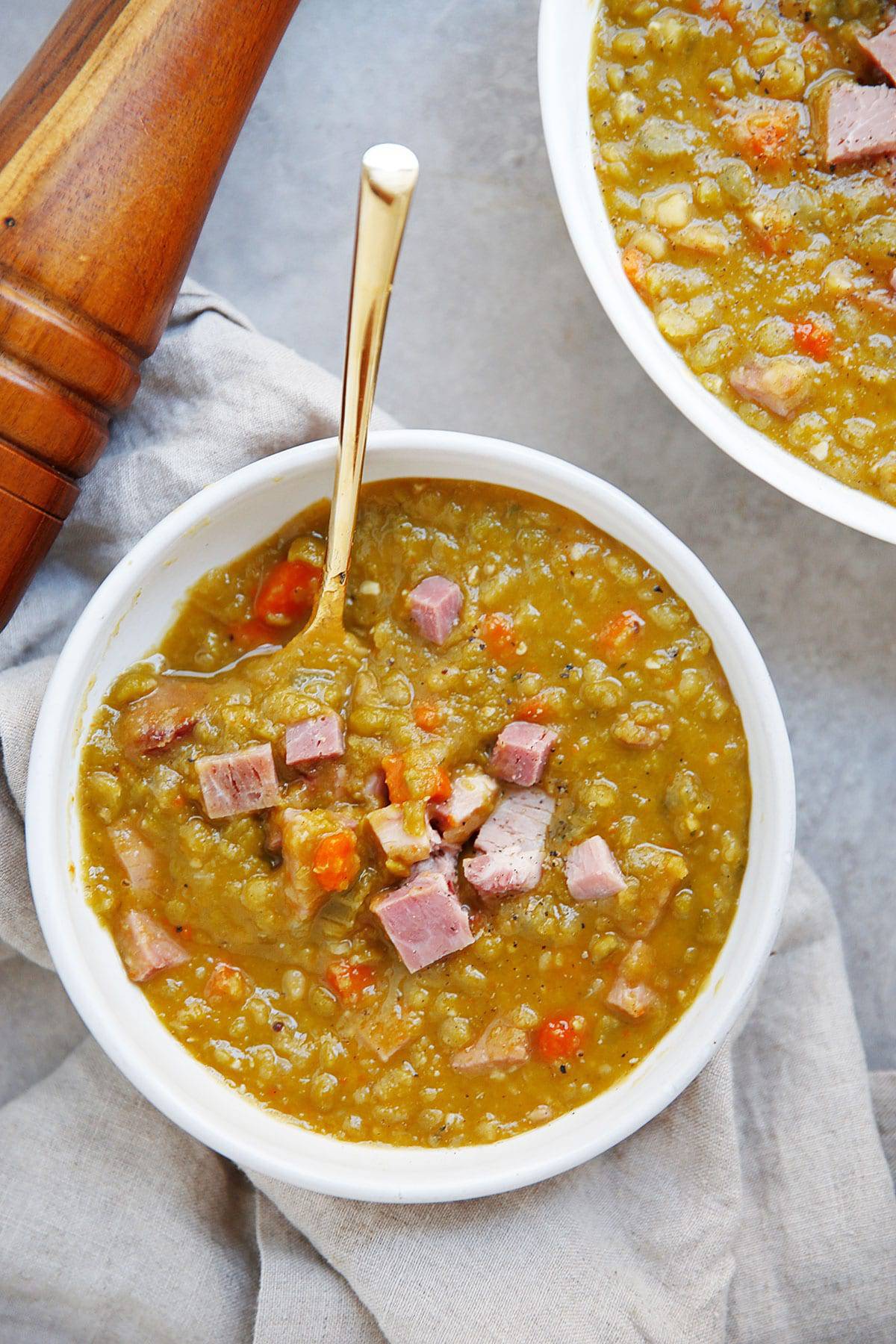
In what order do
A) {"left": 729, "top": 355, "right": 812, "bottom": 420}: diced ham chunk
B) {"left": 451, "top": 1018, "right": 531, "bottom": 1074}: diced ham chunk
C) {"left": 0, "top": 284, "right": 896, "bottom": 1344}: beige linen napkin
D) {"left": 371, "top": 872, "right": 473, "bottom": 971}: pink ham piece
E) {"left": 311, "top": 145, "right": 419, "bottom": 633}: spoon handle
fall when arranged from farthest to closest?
{"left": 0, "top": 284, "right": 896, "bottom": 1344}: beige linen napkin, {"left": 729, "top": 355, "right": 812, "bottom": 420}: diced ham chunk, {"left": 451, "top": 1018, "right": 531, "bottom": 1074}: diced ham chunk, {"left": 371, "top": 872, "right": 473, "bottom": 971}: pink ham piece, {"left": 311, "top": 145, "right": 419, "bottom": 633}: spoon handle

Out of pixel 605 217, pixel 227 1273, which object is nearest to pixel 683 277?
pixel 605 217

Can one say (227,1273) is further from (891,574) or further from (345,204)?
(345,204)

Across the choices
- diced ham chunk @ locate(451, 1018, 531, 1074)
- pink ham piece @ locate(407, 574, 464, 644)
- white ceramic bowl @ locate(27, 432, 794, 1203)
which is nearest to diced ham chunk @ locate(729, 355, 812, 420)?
white ceramic bowl @ locate(27, 432, 794, 1203)

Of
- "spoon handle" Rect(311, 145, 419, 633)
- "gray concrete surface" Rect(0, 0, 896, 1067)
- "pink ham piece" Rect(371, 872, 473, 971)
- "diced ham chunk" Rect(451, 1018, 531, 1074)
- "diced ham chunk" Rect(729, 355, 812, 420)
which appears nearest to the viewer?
"spoon handle" Rect(311, 145, 419, 633)

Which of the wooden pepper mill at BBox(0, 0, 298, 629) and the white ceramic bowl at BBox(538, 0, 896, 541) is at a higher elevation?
the wooden pepper mill at BBox(0, 0, 298, 629)

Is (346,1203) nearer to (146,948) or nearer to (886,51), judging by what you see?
(146,948)

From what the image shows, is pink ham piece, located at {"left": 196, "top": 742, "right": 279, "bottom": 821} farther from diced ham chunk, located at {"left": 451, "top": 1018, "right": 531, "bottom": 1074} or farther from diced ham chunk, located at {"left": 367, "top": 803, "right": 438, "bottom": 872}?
diced ham chunk, located at {"left": 451, "top": 1018, "right": 531, "bottom": 1074}
